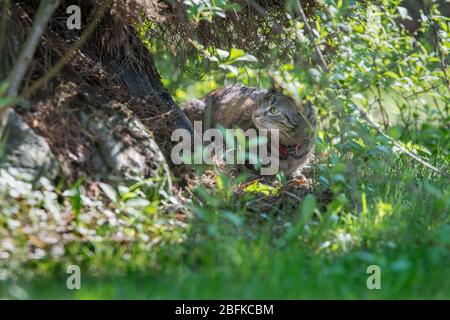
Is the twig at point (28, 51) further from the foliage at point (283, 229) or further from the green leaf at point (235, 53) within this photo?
the green leaf at point (235, 53)

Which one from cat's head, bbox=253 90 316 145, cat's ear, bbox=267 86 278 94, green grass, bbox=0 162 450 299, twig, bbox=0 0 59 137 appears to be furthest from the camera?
cat's ear, bbox=267 86 278 94

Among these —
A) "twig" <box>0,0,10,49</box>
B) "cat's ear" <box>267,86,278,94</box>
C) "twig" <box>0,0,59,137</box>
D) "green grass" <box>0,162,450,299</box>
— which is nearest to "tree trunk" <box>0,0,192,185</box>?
"twig" <box>0,0,10,49</box>

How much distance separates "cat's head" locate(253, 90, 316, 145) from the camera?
5.59 metres

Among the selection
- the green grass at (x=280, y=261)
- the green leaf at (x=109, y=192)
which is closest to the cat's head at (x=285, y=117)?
the green grass at (x=280, y=261)

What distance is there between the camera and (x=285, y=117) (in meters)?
5.63

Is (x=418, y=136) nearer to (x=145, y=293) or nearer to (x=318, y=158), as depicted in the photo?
(x=318, y=158)

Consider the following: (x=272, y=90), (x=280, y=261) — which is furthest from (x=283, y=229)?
(x=272, y=90)

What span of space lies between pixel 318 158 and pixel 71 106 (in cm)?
234

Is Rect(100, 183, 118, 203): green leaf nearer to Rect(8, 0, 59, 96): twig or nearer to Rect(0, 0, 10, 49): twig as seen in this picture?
Rect(8, 0, 59, 96): twig

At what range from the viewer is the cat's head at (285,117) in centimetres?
559

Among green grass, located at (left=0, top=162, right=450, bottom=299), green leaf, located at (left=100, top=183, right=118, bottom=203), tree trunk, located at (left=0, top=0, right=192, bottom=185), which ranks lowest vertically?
green grass, located at (left=0, top=162, right=450, bottom=299)

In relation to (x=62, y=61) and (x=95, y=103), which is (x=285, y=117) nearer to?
(x=95, y=103)

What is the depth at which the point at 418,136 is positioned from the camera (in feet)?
21.5
